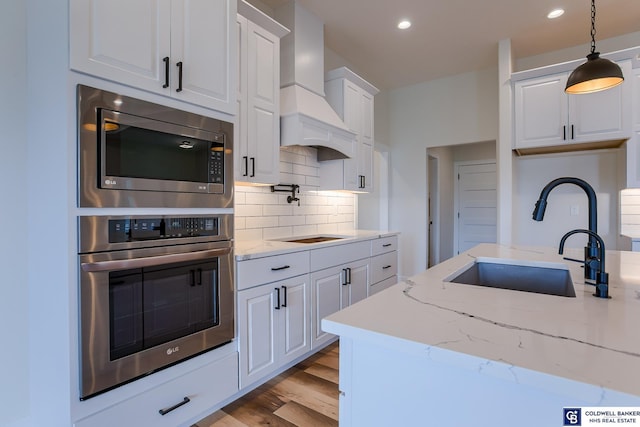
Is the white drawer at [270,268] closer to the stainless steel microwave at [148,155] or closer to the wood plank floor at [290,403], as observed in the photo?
the stainless steel microwave at [148,155]

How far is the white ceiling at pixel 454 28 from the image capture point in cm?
311

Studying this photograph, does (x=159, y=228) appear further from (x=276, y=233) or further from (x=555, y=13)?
(x=555, y=13)

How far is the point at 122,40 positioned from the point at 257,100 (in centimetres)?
111

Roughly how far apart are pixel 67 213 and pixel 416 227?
4.57 m

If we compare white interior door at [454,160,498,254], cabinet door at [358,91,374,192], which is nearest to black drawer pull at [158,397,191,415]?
cabinet door at [358,91,374,192]

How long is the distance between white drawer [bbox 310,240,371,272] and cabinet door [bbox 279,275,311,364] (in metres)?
0.17

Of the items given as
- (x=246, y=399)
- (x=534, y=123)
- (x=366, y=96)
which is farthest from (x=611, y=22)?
(x=246, y=399)

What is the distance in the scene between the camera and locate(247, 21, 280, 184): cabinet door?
7.76ft

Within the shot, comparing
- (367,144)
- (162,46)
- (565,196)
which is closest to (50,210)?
(162,46)

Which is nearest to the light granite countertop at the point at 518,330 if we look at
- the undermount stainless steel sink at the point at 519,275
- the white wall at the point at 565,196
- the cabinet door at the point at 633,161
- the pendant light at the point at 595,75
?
the undermount stainless steel sink at the point at 519,275

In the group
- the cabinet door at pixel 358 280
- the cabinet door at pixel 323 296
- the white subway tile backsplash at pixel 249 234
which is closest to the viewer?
the cabinet door at pixel 323 296

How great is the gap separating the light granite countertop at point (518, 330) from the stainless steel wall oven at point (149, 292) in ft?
3.48

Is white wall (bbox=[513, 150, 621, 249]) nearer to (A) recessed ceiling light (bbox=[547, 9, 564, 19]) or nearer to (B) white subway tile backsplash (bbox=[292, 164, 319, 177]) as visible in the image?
(A) recessed ceiling light (bbox=[547, 9, 564, 19])

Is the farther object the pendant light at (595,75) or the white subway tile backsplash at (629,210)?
the white subway tile backsplash at (629,210)
